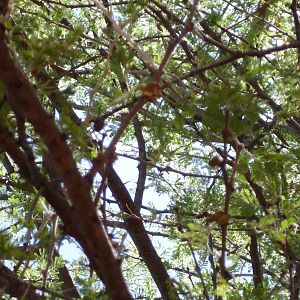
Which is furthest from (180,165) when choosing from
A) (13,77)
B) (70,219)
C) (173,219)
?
(13,77)

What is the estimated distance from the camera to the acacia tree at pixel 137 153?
0.95 metres

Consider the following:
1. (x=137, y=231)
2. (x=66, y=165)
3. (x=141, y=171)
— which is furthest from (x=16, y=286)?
(x=141, y=171)

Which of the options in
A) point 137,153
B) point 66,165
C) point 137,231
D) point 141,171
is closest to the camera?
point 66,165

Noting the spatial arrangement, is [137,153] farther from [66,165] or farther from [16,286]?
[66,165]

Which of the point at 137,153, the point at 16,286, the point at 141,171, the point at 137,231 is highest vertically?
the point at 137,153

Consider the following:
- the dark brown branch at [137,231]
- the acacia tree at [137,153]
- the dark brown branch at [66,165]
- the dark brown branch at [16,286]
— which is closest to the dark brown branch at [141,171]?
the acacia tree at [137,153]

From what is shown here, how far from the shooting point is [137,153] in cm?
267

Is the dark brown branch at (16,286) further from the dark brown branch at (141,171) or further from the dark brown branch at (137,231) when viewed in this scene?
the dark brown branch at (141,171)

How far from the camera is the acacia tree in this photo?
95cm

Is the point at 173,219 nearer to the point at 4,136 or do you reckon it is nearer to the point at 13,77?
the point at 4,136

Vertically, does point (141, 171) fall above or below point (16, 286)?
above

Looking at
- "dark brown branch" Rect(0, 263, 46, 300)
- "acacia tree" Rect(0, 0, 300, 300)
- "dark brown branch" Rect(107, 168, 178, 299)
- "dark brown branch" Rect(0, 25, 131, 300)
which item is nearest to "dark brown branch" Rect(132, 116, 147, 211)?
"acacia tree" Rect(0, 0, 300, 300)

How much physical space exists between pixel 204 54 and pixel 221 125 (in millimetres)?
614

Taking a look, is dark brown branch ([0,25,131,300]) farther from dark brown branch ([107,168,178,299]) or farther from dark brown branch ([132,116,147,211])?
dark brown branch ([132,116,147,211])
